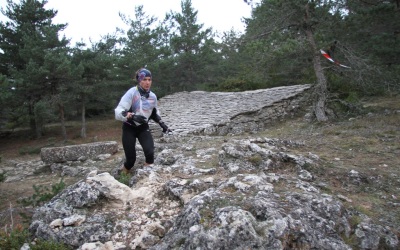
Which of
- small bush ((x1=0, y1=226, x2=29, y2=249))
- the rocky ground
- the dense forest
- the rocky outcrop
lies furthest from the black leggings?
the dense forest

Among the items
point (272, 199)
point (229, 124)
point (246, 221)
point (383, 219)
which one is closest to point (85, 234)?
Result: point (246, 221)

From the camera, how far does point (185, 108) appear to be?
515 inches

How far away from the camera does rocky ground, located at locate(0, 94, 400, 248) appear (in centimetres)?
383

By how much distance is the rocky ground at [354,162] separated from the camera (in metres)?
3.83

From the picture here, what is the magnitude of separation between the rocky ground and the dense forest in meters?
1.30

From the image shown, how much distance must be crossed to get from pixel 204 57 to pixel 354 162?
641 inches

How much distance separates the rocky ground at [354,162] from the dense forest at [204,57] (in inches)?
51.1

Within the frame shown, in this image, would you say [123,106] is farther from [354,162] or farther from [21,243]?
[354,162]

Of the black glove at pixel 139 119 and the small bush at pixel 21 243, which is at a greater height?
the black glove at pixel 139 119

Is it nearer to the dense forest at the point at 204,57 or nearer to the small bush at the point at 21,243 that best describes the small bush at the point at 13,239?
the small bush at the point at 21,243

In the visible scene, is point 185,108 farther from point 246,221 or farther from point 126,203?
point 246,221

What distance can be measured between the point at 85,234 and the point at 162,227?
2.38 ft

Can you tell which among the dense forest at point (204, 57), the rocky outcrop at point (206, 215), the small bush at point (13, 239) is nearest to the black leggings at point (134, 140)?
the rocky outcrop at point (206, 215)

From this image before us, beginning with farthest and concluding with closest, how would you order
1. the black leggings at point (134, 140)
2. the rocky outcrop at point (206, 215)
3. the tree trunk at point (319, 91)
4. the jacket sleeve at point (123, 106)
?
1. the tree trunk at point (319, 91)
2. the black leggings at point (134, 140)
3. the jacket sleeve at point (123, 106)
4. the rocky outcrop at point (206, 215)
